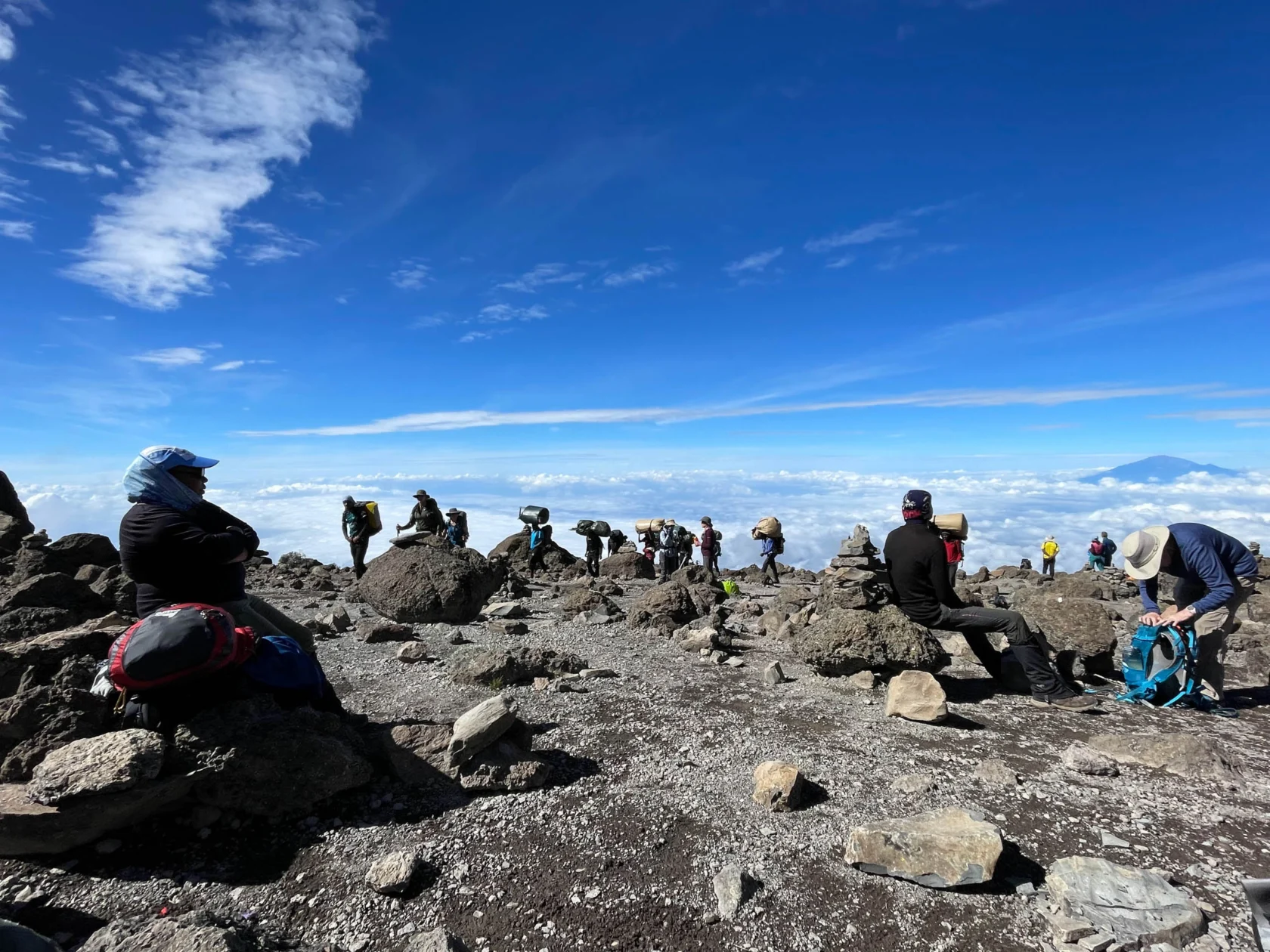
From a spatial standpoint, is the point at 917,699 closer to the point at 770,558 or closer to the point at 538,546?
the point at 770,558

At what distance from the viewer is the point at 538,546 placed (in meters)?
27.8

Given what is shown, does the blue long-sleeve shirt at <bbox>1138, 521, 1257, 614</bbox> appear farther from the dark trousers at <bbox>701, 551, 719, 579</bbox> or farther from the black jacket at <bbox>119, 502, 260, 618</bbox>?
the dark trousers at <bbox>701, 551, 719, 579</bbox>

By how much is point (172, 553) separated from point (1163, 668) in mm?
10718

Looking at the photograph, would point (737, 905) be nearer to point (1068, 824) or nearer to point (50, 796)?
point (1068, 824)

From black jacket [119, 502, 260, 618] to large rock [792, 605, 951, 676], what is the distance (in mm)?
7163

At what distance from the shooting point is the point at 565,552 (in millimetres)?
30078

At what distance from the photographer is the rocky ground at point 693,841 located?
409 centimetres

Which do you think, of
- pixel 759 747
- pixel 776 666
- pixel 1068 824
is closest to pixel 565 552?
pixel 776 666

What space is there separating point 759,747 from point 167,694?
210 inches

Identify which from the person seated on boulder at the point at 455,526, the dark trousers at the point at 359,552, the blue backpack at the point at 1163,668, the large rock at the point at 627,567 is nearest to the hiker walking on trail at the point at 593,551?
the large rock at the point at 627,567

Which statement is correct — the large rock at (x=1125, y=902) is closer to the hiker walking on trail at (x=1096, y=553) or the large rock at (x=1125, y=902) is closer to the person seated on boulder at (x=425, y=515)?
the person seated on boulder at (x=425, y=515)

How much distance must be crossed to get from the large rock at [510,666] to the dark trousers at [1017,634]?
5.15 metres

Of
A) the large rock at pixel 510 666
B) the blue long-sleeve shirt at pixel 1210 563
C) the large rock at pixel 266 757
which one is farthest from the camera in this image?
the large rock at pixel 510 666

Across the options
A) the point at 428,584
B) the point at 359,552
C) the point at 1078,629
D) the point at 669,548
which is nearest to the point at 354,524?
the point at 359,552
